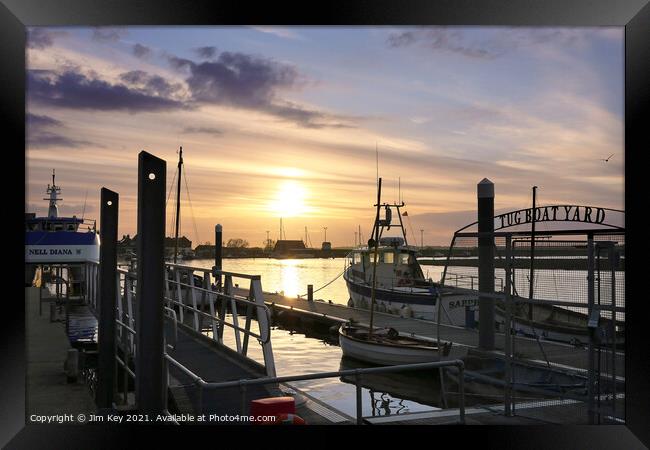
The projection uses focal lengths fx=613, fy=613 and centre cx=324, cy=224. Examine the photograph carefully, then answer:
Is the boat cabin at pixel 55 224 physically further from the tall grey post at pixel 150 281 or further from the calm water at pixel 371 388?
the tall grey post at pixel 150 281

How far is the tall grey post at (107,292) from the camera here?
7727mm

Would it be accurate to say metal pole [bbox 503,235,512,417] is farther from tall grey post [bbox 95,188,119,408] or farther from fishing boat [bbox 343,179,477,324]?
fishing boat [bbox 343,179,477,324]

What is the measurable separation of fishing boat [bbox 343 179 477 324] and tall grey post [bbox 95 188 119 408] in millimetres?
14980

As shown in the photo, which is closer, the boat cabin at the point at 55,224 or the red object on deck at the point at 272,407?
the red object on deck at the point at 272,407

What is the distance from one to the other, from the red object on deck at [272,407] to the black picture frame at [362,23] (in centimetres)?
49

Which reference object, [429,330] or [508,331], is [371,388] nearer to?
[429,330]

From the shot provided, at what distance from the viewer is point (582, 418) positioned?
7.07m

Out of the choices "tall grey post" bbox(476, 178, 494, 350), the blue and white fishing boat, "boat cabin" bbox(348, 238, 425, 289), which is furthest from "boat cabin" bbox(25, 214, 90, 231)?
"tall grey post" bbox(476, 178, 494, 350)

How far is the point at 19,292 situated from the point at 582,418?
609cm

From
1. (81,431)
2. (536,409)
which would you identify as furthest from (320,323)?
(81,431)

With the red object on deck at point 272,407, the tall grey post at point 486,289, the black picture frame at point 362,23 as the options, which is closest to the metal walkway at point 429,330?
the tall grey post at point 486,289

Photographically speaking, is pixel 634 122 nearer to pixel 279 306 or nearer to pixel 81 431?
pixel 81 431

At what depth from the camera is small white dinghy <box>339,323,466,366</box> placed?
48.8 feet

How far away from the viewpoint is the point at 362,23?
5.13 meters
